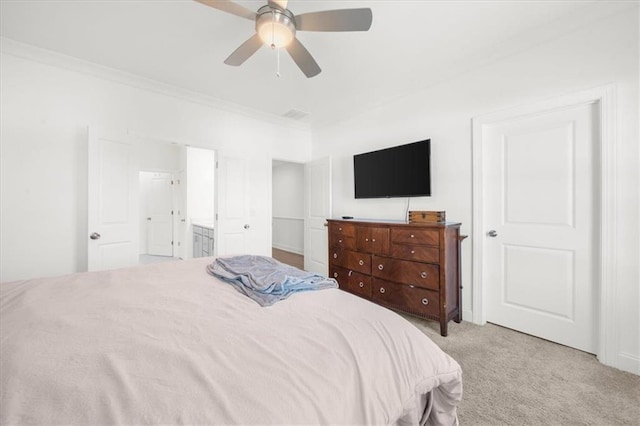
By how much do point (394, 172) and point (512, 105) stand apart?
1.30 metres

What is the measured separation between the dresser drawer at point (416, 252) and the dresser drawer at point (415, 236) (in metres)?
0.05

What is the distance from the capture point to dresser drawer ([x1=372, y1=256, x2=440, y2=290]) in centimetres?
250

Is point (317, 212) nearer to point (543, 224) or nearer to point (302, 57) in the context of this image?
point (302, 57)

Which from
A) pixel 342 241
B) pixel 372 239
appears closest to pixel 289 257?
pixel 342 241

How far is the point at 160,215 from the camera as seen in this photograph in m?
5.82

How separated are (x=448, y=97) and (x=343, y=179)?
181cm

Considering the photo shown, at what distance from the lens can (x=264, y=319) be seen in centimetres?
106

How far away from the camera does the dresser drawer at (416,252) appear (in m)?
2.48

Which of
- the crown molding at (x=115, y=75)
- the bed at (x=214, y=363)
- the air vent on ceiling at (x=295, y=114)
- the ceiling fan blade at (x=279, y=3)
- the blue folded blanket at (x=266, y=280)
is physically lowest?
the bed at (x=214, y=363)

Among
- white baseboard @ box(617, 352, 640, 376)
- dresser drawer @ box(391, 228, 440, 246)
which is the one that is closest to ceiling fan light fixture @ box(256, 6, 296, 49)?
dresser drawer @ box(391, 228, 440, 246)

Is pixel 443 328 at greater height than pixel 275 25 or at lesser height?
lesser

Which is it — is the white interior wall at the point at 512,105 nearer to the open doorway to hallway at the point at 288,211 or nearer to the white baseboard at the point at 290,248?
the open doorway to hallway at the point at 288,211

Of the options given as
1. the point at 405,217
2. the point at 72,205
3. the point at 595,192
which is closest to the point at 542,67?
the point at 595,192

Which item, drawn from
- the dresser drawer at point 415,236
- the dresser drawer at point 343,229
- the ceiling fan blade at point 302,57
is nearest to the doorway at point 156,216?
the dresser drawer at point 343,229
